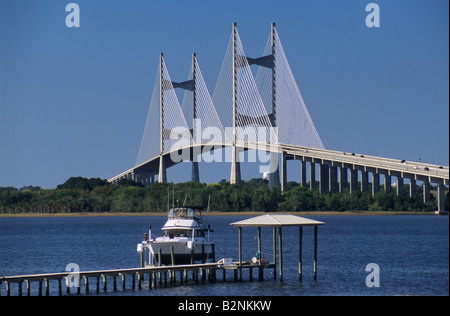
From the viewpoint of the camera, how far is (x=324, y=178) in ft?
363

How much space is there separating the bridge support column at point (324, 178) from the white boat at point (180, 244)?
222 ft

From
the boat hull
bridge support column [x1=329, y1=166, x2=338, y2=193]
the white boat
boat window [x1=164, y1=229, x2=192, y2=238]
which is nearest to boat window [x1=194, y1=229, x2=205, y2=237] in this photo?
the white boat

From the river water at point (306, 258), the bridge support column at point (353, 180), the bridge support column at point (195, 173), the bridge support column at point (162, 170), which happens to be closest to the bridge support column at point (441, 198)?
the river water at point (306, 258)

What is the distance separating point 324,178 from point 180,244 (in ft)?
233

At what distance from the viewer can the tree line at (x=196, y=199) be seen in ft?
351

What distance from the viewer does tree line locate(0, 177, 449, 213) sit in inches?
4208

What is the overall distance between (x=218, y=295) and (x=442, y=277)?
10.5 m

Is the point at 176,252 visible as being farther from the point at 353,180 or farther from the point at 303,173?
the point at 303,173

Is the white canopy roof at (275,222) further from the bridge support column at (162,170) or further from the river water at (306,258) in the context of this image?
the bridge support column at (162,170)

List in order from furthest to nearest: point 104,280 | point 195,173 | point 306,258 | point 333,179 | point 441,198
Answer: point 195,173
point 333,179
point 441,198
point 306,258
point 104,280

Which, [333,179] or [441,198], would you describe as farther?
[333,179]

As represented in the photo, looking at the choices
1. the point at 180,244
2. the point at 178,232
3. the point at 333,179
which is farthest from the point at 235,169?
the point at 180,244
